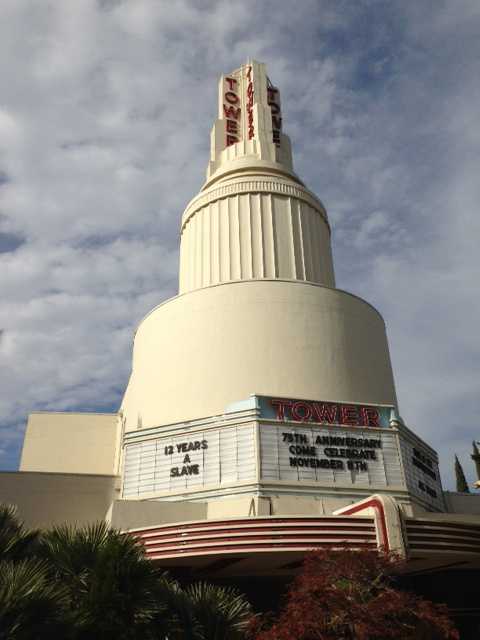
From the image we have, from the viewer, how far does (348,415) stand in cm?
1961

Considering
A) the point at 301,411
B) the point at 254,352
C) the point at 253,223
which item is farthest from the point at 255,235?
the point at 301,411

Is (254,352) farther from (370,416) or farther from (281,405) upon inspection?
(370,416)

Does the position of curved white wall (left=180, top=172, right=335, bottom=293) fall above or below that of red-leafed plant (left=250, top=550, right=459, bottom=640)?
above

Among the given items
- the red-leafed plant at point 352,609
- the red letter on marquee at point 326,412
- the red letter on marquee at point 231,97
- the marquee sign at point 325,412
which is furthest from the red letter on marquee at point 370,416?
the red letter on marquee at point 231,97

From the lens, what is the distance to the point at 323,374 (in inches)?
839

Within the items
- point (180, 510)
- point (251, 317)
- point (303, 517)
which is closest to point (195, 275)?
point (251, 317)

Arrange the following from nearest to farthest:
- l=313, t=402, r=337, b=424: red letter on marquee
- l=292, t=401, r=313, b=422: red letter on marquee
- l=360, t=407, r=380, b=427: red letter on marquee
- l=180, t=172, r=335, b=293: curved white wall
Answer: l=292, t=401, r=313, b=422: red letter on marquee, l=313, t=402, r=337, b=424: red letter on marquee, l=360, t=407, r=380, b=427: red letter on marquee, l=180, t=172, r=335, b=293: curved white wall

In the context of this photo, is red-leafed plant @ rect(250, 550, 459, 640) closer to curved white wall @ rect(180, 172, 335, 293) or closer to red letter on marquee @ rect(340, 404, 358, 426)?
red letter on marquee @ rect(340, 404, 358, 426)

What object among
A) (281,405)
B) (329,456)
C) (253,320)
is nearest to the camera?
(329,456)

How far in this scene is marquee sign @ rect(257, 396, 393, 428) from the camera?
18984 millimetres

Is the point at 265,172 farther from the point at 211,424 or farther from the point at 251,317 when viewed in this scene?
the point at 211,424

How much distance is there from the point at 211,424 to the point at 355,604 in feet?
29.4

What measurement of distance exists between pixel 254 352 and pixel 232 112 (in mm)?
17820

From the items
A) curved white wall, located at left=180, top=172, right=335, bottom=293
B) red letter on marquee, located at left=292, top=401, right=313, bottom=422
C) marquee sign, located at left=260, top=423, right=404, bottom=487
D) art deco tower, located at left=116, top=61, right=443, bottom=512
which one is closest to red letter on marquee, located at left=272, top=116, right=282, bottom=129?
art deco tower, located at left=116, top=61, right=443, bottom=512
